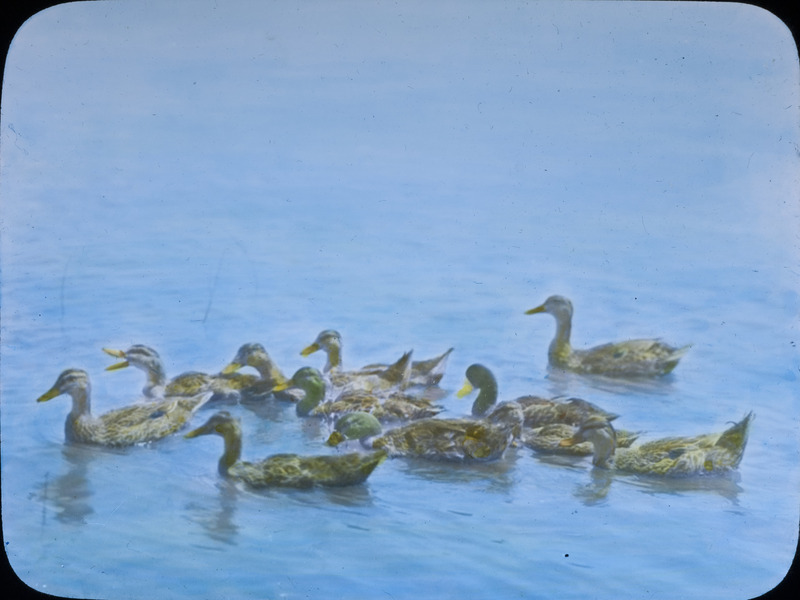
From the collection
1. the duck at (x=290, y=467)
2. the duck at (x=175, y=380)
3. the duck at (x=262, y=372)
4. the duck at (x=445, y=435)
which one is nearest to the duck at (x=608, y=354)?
the duck at (x=445, y=435)

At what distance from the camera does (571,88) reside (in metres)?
3.80

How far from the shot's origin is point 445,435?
3.65 m

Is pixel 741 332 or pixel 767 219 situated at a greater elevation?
pixel 767 219

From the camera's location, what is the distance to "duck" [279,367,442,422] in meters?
3.72

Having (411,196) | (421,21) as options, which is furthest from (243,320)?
(421,21)

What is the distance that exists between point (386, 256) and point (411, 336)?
244mm

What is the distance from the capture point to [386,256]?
381 cm

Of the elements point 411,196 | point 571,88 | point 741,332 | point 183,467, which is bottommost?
point 183,467

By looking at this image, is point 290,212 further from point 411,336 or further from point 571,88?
point 571,88

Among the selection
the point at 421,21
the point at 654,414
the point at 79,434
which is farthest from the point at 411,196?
the point at 79,434

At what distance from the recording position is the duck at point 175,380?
3762 millimetres

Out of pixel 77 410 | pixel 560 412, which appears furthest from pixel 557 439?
pixel 77 410

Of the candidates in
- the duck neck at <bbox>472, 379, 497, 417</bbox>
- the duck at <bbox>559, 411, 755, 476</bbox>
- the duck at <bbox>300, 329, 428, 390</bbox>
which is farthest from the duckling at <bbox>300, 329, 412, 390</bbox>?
the duck at <bbox>559, 411, 755, 476</bbox>

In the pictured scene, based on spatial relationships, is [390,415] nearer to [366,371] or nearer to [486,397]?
Answer: [366,371]
